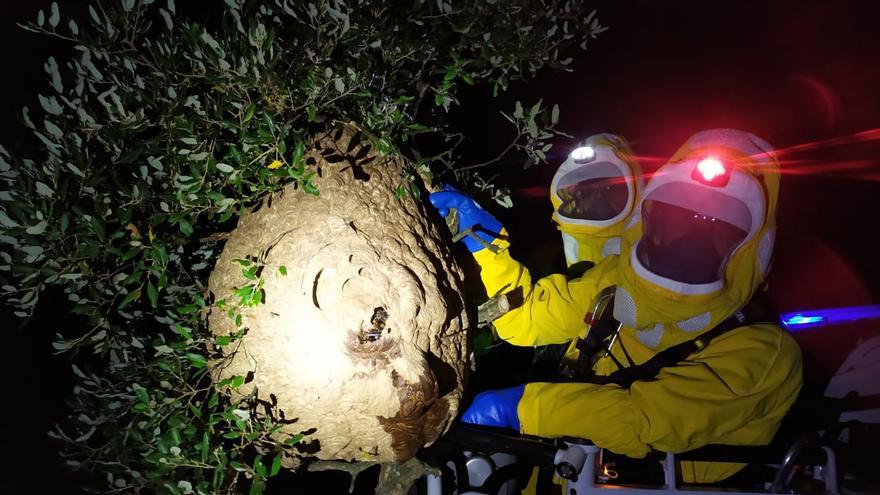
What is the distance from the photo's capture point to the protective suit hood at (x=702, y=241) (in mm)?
2395

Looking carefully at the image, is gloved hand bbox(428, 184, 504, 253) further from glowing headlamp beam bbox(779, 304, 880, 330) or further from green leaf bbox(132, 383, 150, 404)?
glowing headlamp beam bbox(779, 304, 880, 330)

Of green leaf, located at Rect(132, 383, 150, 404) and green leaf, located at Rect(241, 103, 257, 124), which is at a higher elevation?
green leaf, located at Rect(241, 103, 257, 124)

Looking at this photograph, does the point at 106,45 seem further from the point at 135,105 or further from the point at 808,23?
the point at 808,23

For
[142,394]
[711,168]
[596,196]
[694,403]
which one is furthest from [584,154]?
[142,394]

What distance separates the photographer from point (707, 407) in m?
2.19

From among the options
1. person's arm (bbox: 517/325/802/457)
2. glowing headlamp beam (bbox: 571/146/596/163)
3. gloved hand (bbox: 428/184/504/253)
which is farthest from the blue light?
gloved hand (bbox: 428/184/504/253)

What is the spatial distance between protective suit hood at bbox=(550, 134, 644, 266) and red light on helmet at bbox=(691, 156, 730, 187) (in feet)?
3.47

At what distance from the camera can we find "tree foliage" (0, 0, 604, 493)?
1475mm

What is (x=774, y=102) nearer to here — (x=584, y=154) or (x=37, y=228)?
(x=584, y=154)

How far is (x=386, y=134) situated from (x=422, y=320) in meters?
0.71

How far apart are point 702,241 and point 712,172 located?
0.38m

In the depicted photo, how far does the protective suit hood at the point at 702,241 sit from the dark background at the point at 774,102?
9.48ft

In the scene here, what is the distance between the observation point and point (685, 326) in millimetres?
2557

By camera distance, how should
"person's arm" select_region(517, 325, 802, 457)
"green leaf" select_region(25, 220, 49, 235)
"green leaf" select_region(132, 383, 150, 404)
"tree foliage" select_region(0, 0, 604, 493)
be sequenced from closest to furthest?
1. "green leaf" select_region(25, 220, 49, 235)
2. "tree foliage" select_region(0, 0, 604, 493)
3. "green leaf" select_region(132, 383, 150, 404)
4. "person's arm" select_region(517, 325, 802, 457)
